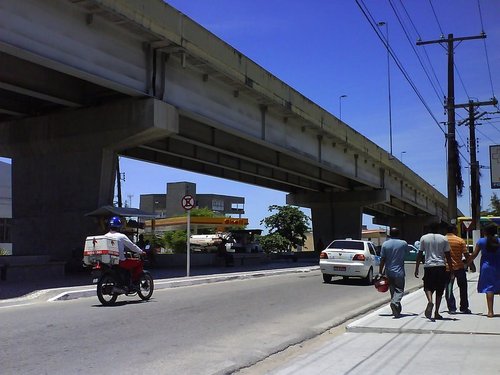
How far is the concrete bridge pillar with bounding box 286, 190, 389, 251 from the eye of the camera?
49097 millimetres

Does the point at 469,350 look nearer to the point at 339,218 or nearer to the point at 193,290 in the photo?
the point at 193,290

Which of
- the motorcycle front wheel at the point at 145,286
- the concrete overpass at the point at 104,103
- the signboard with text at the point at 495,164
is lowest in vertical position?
the motorcycle front wheel at the point at 145,286

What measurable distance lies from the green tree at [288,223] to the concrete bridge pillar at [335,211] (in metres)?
10.8

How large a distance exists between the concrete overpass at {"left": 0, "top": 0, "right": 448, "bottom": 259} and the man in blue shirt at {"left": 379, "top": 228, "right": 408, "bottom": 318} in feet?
36.0

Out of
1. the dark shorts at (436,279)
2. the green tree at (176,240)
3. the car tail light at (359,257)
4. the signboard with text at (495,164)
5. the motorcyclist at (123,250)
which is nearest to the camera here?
the dark shorts at (436,279)

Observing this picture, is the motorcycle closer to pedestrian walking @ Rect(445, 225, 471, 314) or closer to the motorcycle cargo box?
the motorcycle cargo box

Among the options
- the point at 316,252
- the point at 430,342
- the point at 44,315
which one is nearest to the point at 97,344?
the point at 44,315

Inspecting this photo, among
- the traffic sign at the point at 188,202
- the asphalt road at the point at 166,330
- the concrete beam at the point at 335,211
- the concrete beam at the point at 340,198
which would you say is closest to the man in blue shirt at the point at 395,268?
the asphalt road at the point at 166,330

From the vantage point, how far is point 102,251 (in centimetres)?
1202

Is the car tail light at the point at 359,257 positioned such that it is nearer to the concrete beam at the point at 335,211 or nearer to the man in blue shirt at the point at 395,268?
the man in blue shirt at the point at 395,268

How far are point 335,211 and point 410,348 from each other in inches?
1707

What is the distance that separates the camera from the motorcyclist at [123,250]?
1218 centimetres

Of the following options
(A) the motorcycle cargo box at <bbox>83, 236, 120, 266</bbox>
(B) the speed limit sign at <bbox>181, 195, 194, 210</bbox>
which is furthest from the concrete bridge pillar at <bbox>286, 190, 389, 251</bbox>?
(A) the motorcycle cargo box at <bbox>83, 236, 120, 266</bbox>

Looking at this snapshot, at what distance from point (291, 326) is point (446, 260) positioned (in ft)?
10.5
